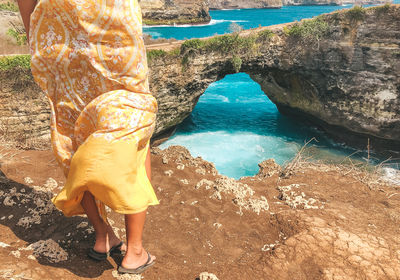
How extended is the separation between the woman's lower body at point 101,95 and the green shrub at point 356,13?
1361cm

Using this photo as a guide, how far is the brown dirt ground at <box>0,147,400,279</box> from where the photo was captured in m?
2.68

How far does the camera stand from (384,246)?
10.6 ft

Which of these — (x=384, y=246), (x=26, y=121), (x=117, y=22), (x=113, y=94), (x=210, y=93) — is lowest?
(x=210, y=93)

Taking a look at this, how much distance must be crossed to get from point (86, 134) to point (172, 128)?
47.2 ft

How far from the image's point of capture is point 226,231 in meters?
3.48

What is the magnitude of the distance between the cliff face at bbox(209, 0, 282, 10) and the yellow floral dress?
8746 centimetres

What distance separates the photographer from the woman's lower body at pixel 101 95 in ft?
6.84

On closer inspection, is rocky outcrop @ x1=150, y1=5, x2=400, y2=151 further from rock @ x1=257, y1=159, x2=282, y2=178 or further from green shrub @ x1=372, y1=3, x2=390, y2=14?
rock @ x1=257, y1=159, x2=282, y2=178

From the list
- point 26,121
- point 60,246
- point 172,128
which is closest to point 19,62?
point 26,121

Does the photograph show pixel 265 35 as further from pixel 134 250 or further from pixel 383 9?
pixel 134 250

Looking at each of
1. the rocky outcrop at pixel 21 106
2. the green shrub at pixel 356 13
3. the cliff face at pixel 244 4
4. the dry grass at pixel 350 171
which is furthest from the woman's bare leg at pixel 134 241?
the cliff face at pixel 244 4

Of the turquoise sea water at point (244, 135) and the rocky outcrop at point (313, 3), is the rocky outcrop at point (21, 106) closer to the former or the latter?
the turquoise sea water at point (244, 135)

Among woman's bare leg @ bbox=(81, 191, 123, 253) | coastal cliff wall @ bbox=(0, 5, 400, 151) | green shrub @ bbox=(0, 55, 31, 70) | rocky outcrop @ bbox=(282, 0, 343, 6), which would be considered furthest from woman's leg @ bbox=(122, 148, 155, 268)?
rocky outcrop @ bbox=(282, 0, 343, 6)

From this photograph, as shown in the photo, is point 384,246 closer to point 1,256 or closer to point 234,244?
point 234,244
